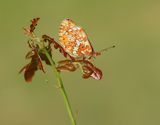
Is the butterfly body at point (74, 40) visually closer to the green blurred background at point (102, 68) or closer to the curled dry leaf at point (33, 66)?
the curled dry leaf at point (33, 66)

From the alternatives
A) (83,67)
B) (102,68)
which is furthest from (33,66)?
(102,68)

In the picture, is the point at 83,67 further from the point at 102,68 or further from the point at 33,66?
the point at 102,68

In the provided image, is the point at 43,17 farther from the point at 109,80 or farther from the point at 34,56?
the point at 34,56

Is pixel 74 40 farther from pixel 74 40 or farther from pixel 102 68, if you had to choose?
pixel 102 68

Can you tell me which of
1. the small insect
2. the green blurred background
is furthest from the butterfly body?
the green blurred background

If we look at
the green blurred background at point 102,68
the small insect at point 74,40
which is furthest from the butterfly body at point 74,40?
the green blurred background at point 102,68

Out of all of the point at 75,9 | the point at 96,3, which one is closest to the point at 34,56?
the point at 75,9

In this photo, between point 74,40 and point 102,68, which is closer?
point 74,40

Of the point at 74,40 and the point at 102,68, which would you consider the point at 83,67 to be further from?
the point at 102,68
